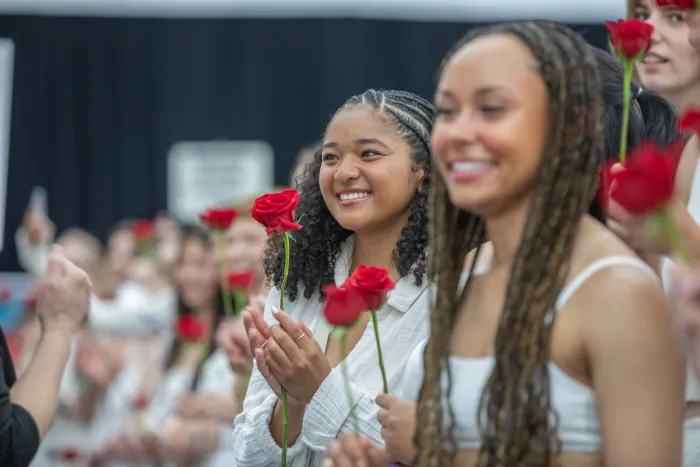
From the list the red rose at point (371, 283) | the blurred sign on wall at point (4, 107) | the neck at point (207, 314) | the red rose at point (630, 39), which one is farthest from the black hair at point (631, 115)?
the blurred sign on wall at point (4, 107)

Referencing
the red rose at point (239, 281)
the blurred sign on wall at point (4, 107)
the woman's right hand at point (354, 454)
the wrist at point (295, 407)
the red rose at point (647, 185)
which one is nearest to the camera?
the red rose at point (647, 185)

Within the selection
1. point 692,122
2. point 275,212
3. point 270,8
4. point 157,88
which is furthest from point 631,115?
point 157,88

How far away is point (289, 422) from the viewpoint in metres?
2.22

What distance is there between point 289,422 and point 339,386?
20cm

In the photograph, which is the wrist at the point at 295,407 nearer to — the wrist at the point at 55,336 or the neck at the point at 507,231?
the wrist at the point at 55,336

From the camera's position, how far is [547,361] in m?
1.49

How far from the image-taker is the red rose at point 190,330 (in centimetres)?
397

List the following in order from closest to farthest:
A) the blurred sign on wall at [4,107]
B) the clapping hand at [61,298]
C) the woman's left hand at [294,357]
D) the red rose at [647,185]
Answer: the red rose at [647,185]
the woman's left hand at [294,357]
the clapping hand at [61,298]
the blurred sign on wall at [4,107]

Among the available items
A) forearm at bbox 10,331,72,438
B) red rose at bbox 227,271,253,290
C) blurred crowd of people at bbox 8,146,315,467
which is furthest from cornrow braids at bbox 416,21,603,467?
red rose at bbox 227,271,253,290

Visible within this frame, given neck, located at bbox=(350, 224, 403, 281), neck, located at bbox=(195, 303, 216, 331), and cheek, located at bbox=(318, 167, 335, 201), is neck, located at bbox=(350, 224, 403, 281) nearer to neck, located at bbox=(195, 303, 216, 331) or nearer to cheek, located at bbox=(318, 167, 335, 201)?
cheek, located at bbox=(318, 167, 335, 201)

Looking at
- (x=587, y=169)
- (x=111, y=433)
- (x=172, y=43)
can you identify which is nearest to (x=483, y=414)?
(x=587, y=169)

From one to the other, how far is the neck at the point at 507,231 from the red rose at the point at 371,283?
170 mm

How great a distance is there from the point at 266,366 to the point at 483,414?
62 centimetres

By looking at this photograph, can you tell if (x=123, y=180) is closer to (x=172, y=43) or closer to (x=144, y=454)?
(x=172, y=43)
